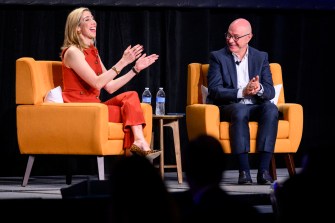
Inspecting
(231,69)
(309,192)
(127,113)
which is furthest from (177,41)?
(309,192)

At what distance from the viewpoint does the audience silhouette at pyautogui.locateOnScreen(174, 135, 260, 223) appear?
7.87ft

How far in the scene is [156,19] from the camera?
7.55 metres

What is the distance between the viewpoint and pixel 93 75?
6.00 meters

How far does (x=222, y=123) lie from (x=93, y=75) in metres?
1.06

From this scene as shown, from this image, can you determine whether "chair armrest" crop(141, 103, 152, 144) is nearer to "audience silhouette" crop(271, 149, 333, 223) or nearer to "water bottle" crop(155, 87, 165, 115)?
"water bottle" crop(155, 87, 165, 115)

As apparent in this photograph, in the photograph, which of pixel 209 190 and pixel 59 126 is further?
pixel 59 126

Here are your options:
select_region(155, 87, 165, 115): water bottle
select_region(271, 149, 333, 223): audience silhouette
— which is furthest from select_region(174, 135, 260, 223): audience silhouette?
select_region(155, 87, 165, 115): water bottle

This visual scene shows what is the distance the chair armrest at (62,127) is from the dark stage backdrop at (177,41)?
4.20ft

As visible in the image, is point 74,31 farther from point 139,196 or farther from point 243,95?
point 139,196

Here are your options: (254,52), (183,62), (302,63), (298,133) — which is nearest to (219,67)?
(254,52)

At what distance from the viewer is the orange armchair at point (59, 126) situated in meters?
5.81

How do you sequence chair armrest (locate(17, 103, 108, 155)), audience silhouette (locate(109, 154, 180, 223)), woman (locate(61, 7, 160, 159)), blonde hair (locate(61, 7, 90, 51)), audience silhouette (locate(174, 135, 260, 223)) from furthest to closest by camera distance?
blonde hair (locate(61, 7, 90, 51)) < woman (locate(61, 7, 160, 159)) < chair armrest (locate(17, 103, 108, 155)) < audience silhouette (locate(174, 135, 260, 223)) < audience silhouette (locate(109, 154, 180, 223))

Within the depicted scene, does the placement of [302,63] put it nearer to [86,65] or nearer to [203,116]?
[203,116]

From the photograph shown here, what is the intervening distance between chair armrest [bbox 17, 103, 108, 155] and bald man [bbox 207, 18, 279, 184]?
0.98m
